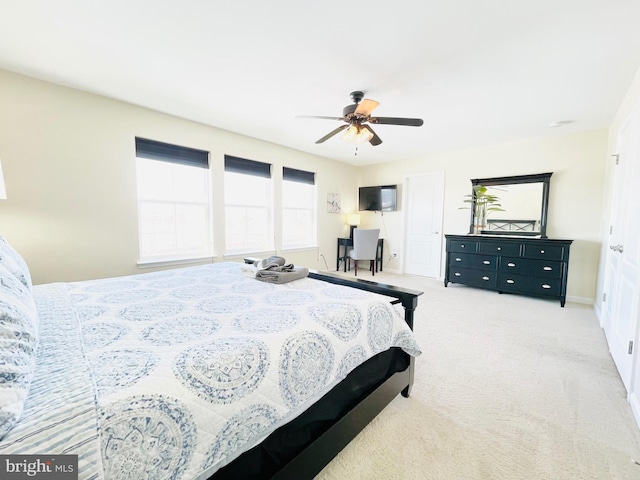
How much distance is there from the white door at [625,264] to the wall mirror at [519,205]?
126cm

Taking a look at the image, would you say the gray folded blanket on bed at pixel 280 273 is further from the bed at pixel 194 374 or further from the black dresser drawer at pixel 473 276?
the black dresser drawer at pixel 473 276

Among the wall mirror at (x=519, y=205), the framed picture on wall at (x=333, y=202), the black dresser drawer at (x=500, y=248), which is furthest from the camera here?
the framed picture on wall at (x=333, y=202)

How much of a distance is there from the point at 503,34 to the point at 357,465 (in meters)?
2.79

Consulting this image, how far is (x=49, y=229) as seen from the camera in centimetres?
259

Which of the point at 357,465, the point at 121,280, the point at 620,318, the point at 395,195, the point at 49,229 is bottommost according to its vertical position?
the point at 357,465

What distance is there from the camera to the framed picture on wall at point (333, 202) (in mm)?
5539

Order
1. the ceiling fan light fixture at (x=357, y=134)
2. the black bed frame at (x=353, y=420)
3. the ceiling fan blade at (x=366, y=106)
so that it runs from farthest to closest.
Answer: the ceiling fan light fixture at (x=357, y=134), the ceiling fan blade at (x=366, y=106), the black bed frame at (x=353, y=420)

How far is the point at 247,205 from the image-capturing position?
13.9 feet

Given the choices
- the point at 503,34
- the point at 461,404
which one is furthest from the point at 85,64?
the point at 461,404

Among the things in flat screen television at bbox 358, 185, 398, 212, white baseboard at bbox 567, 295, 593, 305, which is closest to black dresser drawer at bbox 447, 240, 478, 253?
white baseboard at bbox 567, 295, 593, 305

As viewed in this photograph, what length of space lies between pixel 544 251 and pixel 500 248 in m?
0.50

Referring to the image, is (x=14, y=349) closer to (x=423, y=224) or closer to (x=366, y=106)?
(x=366, y=106)

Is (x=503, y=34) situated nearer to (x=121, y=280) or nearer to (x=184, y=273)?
(x=184, y=273)

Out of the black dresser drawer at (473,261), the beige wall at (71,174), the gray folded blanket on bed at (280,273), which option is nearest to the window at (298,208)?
the beige wall at (71,174)
